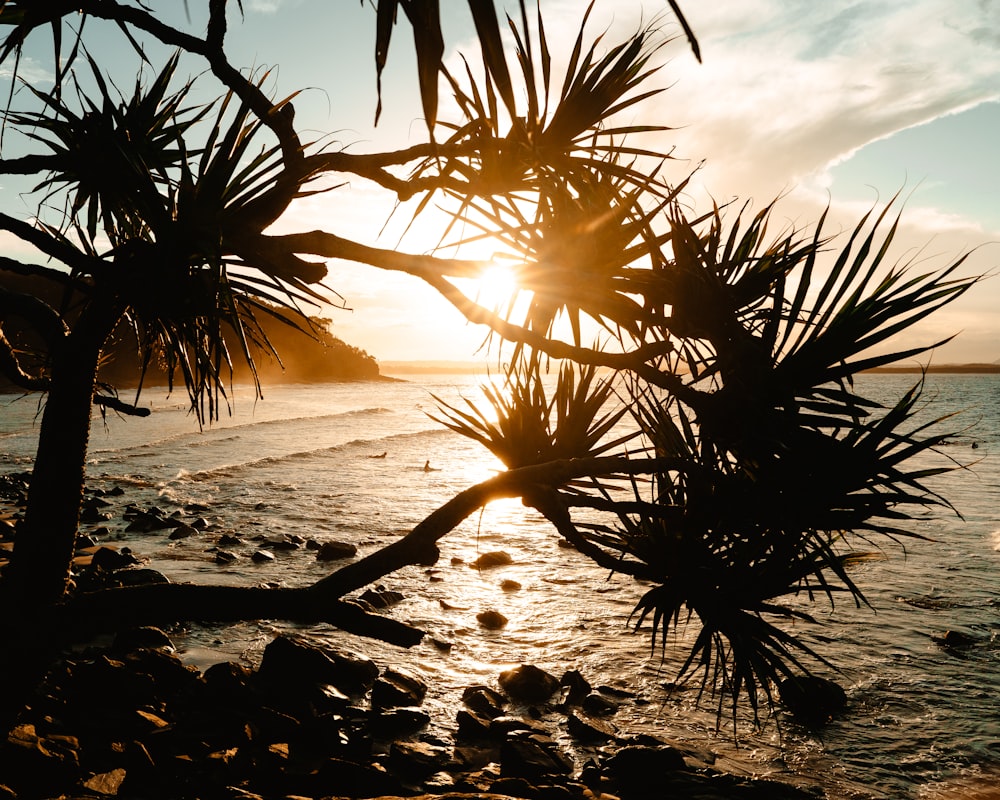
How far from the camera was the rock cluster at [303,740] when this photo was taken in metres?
2.82

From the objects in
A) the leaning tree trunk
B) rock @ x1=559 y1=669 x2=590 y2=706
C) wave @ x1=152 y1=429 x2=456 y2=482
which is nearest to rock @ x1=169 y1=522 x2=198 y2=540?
wave @ x1=152 y1=429 x2=456 y2=482

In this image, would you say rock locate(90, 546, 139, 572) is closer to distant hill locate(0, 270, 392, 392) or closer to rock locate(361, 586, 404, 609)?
rock locate(361, 586, 404, 609)

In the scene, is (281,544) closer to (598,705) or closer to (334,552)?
(334,552)

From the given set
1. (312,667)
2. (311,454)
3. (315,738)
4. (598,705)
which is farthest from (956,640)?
(311,454)

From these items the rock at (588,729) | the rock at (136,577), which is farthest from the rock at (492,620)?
the rock at (136,577)

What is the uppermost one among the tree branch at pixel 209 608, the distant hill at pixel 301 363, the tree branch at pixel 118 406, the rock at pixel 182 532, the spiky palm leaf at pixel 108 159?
the distant hill at pixel 301 363

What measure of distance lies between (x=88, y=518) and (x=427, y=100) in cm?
1059

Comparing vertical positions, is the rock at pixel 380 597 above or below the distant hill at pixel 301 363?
below

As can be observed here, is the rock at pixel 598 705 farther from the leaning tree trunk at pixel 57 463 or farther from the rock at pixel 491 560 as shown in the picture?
the rock at pixel 491 560

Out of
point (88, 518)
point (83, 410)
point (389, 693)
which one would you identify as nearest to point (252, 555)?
point (88, 518)

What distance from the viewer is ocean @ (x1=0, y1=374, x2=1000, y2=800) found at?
432 cm

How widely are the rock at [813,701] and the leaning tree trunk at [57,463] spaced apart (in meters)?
4.55

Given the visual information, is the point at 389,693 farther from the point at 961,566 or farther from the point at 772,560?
the point at 961,566

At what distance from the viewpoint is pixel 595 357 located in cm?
278
